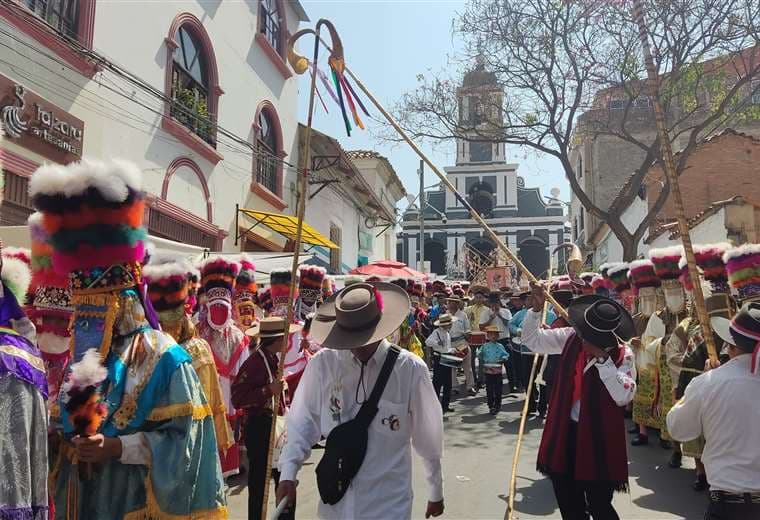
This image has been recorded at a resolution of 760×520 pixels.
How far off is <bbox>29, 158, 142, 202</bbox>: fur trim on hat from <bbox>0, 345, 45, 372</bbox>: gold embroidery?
680 millimetres

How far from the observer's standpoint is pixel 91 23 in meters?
9.53

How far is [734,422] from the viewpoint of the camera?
3254 mm

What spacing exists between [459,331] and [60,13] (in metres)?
8.45

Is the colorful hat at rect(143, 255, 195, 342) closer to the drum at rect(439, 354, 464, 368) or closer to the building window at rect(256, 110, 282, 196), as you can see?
the drum at rect(439, 354, 464, 368)

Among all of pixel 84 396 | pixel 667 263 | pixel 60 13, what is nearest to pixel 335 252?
pixel 60 13

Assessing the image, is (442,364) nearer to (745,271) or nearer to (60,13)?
(745,271)

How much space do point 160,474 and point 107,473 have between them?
23 centimetres

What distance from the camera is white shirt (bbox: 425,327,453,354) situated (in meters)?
10.7

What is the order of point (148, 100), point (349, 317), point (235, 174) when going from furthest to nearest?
point (235, 174) → point (148, 100) → point (349, 317)

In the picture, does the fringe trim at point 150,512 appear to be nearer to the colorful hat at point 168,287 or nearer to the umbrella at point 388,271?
the colorful hat at point 168,287

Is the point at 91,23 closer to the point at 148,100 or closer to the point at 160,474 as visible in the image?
the point at 148,100

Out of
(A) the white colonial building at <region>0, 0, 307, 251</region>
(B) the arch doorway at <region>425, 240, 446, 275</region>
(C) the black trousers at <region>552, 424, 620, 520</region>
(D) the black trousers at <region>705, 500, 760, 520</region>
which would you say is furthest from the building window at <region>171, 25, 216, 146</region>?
(B) the arch doorway at <region>425, 240, 446, 275</region>

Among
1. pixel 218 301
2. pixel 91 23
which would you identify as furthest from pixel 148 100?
pixel 218 301

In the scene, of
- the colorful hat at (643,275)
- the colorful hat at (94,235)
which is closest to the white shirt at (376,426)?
the colorful hat at (94,235)
